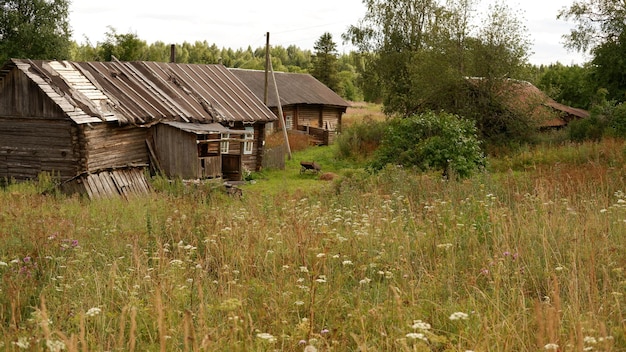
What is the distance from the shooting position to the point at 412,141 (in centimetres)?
2112

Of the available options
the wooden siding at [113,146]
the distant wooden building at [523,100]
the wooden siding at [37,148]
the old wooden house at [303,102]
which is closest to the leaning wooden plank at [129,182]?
the wooden siding at [113,146]

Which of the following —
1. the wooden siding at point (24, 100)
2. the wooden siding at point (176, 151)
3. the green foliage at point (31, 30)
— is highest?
the green foliage at point (31, 30)

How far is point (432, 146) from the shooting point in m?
20.0

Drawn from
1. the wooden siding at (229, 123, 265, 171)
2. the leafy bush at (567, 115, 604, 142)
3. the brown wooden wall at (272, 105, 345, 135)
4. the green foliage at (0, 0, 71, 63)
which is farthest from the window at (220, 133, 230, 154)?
the green foliage at (0, 0, 71, 63)

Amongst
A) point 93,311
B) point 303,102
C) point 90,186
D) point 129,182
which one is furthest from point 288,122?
point 93,311

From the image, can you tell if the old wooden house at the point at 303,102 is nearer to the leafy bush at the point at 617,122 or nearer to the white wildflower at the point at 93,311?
the leafy bush at the point at 617,122

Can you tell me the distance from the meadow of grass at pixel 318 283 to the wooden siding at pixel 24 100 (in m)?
12.1

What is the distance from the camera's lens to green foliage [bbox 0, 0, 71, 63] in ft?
141

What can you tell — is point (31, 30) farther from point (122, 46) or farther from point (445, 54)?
point (445, 54)

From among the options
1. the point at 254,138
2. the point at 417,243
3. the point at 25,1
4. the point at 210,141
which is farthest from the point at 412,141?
the point at 25,1

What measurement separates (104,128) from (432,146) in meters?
10.5

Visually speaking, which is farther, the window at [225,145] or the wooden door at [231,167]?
Answer: the wooden door at [231,167]

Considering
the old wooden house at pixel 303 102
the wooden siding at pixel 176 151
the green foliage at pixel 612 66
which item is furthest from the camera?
the old wooden house at pixel 303 102

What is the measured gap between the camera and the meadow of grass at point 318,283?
3871 millimetres
